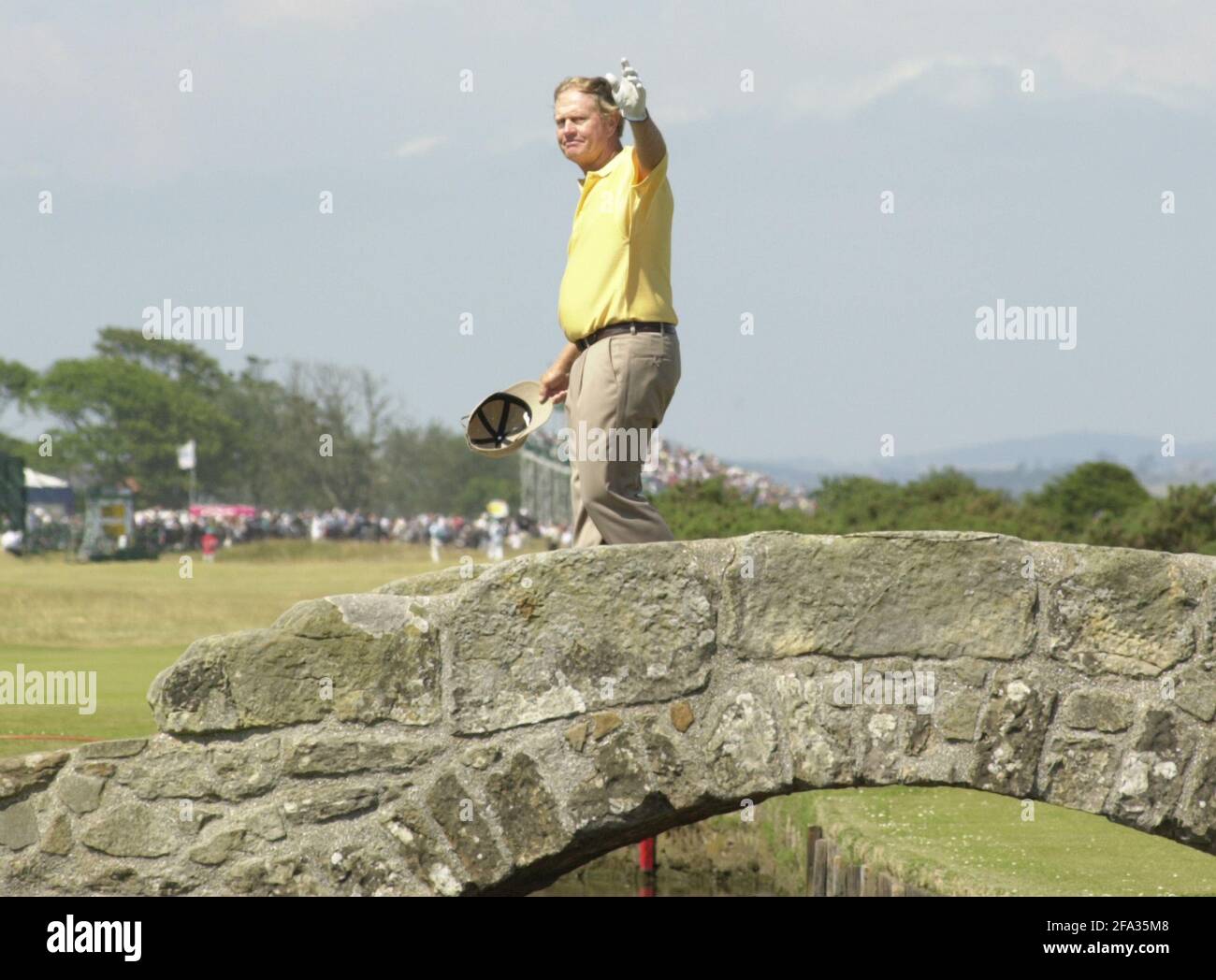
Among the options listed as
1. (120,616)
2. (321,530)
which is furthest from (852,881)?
(321,530)

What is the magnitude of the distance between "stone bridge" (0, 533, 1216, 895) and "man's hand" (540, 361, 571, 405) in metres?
1.01

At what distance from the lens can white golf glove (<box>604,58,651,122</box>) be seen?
588 centimetres

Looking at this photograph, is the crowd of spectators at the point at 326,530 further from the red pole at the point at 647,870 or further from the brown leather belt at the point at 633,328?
the brown leather belt at the point at 633,328

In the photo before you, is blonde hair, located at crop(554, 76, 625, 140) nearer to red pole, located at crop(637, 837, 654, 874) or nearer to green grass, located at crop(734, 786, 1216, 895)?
green grass, located at crop(734, 786, 1216, 895)

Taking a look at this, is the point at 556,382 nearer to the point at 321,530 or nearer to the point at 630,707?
the point at 630,707

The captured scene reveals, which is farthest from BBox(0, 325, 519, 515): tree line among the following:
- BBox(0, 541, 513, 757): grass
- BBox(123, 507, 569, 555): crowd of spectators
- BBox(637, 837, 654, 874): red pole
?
Answer: BBox(637, 837, 654, 874): red pole

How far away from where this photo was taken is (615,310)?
6445 millimetres

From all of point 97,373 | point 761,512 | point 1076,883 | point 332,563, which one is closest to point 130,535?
point 332,563

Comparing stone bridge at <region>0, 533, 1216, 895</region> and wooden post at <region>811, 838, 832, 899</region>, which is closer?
stone bridge at <region>0, 533, 1216, 895</region>

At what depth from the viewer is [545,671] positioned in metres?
6.06

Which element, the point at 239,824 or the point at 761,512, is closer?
the point at 239,824

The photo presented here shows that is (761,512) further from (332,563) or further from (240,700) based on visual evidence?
(332,563)
